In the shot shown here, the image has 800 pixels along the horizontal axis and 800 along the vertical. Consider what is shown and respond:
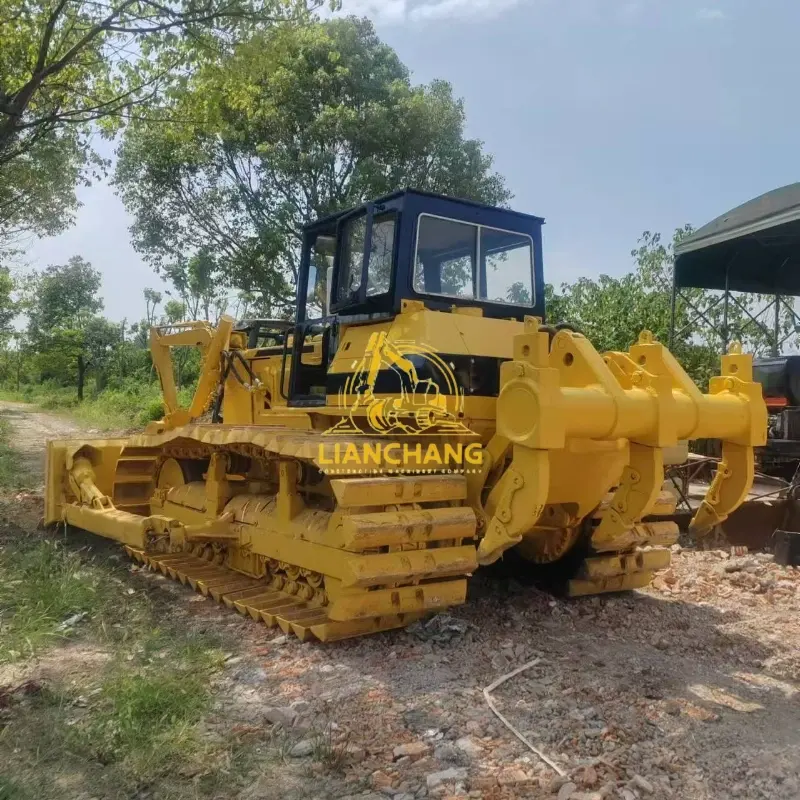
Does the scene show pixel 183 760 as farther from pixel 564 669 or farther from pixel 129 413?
pixel 129 413

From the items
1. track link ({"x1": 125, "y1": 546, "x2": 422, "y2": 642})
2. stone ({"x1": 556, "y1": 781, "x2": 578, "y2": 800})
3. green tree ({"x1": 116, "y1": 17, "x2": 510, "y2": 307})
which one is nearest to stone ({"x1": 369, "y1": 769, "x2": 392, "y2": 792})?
stone ({"x1": 556, "y1": 781, "x2": 578, "y2": 800})

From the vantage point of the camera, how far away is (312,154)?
54.3ft

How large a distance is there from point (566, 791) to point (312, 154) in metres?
15.5

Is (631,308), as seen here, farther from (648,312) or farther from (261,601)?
(261,601)

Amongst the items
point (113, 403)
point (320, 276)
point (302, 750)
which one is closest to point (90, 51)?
point (320, 276)

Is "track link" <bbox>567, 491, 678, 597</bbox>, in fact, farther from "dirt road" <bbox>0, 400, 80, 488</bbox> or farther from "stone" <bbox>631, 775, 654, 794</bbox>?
"dirt road" <bbox>0, 400, 80, 488</bbox>

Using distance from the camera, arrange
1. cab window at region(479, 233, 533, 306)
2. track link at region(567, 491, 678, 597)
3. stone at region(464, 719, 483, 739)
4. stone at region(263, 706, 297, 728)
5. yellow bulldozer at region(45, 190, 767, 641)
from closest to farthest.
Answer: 1. stone at region(464, 719, 483, 739)
2. stone at region(263, 706, 297, 728)
3. yellow bulldozer at region(45, 190, 767, 641)
4. track link at region(567, 491, 678, 597)
5. cab window at region(479, 233, 533, 306)

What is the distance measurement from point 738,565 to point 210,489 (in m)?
4.07

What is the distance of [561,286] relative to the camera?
17953 millimetres

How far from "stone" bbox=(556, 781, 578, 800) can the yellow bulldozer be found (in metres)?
1.35

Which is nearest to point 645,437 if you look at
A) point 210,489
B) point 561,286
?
point 210,489

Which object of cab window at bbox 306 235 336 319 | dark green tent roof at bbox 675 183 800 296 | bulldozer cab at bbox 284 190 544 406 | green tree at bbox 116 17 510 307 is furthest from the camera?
green tree at bbox 116 17 510 307

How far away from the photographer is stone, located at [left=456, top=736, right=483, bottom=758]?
3072 millimetres

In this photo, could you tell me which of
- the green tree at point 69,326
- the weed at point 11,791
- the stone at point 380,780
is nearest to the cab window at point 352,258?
the stone at point 380,780
